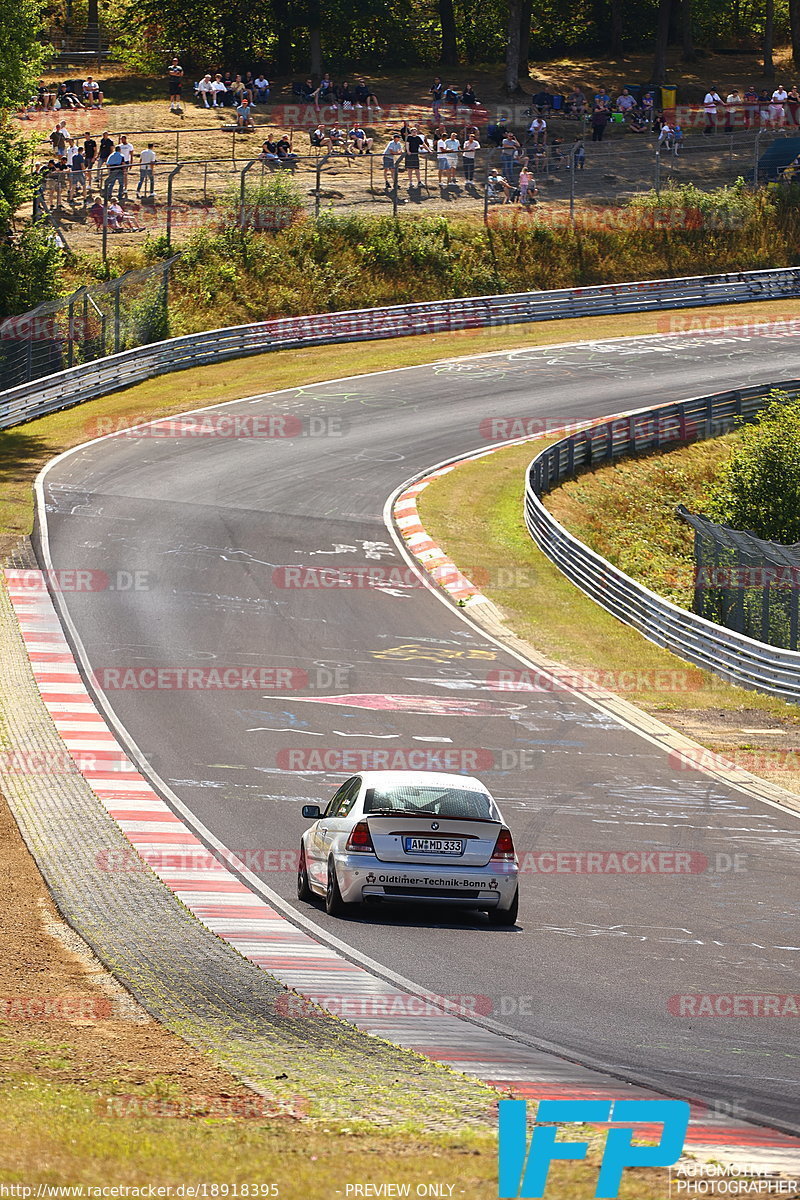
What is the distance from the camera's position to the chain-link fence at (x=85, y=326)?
1633 inches

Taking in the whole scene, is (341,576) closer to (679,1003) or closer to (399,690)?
(399,690)

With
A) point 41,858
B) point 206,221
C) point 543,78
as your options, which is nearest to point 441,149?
point 206,221

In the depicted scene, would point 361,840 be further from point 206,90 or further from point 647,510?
point 206,90

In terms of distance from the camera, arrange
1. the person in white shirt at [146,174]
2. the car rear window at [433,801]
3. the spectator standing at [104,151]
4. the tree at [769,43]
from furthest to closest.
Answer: the tree at [769,43] < the spectator standing at [104,151] < the person in white shirt at [146,174] < the car rear window at [433,801]

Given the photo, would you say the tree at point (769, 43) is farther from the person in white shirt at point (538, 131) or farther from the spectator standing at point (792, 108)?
the person in white shirt at point (538, 131)

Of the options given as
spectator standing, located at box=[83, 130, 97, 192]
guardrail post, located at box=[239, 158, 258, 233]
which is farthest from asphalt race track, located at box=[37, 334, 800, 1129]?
spectator standing, located at box=[83, 130, 97, 192]

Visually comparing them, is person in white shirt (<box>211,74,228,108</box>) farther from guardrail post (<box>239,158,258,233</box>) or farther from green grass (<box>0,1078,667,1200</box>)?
green grass (<box>0,1078,667,1200</box>)

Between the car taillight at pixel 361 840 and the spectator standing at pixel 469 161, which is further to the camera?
the spectator standing at pixel 469 161

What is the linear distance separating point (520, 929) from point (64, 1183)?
23.5ft

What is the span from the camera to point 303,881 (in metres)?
13.9

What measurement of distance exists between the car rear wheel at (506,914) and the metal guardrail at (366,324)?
1212 inches

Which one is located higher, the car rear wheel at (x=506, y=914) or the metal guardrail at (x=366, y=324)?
the metal guardrail at (x=366, y=324)

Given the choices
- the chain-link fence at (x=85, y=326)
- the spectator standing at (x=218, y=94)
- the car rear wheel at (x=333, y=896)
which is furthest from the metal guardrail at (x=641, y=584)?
the spectator standing at (x=218, y=94)

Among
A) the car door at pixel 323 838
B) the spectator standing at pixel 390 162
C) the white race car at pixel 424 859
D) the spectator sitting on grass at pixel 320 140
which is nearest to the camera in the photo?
the white race car at pixel 424 859
